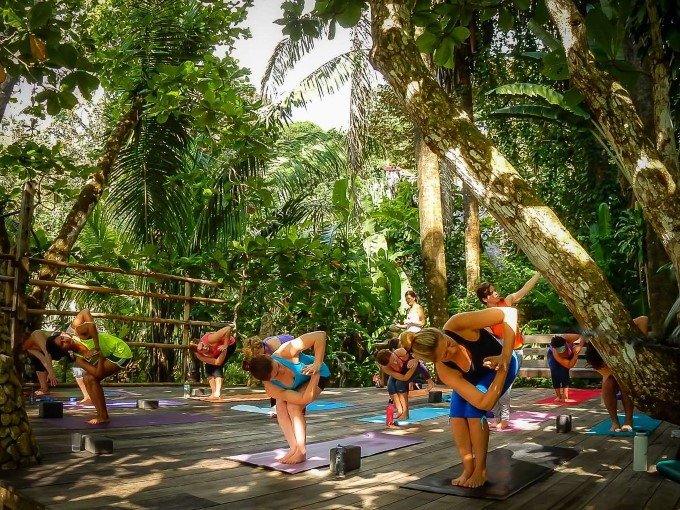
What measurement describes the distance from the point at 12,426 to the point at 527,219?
298 cm

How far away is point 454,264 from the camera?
14.0m

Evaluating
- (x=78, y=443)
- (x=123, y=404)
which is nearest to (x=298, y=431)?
(x=78, y=443)

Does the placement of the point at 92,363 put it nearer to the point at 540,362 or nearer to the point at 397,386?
the point at 397,386

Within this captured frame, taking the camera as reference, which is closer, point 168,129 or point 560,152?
point 168,129

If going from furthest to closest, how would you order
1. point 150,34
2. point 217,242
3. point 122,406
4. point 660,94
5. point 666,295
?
point 217,242 < point 150,34 < point 666,295 < point 122,406 < point 660,94

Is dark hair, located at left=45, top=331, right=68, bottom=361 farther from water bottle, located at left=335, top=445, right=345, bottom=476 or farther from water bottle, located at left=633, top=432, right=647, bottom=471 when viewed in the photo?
water bottle, located at left=633, top=432, right=647, bottom=471

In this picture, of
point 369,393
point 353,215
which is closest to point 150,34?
point 353,215

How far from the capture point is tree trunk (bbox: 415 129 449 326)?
1046 cm

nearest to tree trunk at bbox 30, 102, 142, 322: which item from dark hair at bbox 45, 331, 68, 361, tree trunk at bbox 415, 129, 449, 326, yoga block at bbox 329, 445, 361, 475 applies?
dark hair at bbox 45, 331, 68, 361

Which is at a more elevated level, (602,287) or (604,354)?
(602,287)

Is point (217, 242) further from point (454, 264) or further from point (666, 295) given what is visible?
point (666, 295)

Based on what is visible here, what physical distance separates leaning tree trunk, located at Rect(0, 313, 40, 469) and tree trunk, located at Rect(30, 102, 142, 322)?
452 cm

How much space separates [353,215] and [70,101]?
876 centimetres

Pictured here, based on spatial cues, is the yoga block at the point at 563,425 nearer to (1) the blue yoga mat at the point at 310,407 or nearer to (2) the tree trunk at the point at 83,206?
(1) the blue yoga mat at the point at 310,407
